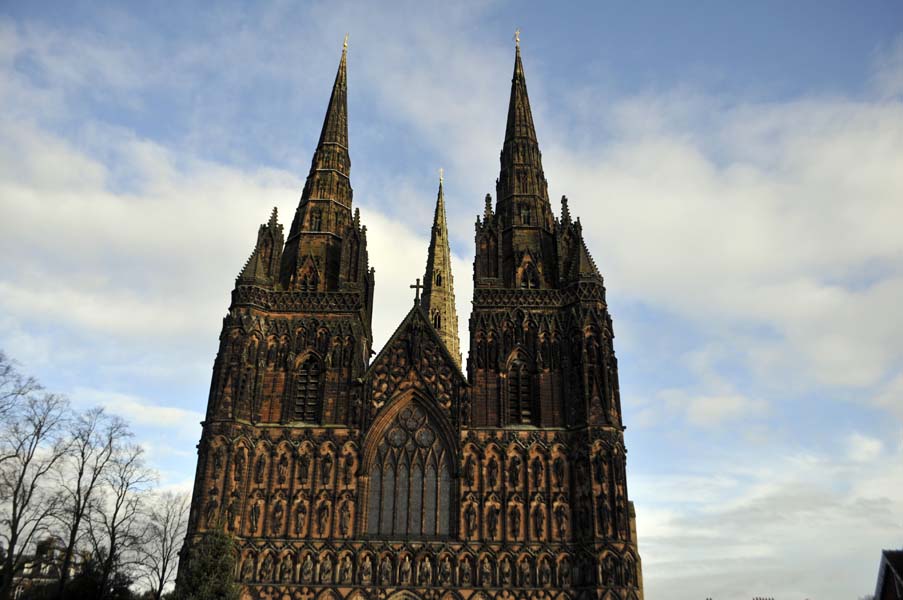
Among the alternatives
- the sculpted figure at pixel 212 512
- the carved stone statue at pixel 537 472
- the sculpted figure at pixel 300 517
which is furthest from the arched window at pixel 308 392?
the carved stone statue at pixel 537 472

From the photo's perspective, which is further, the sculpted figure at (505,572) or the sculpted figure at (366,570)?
the sculpted figure at (366,570)

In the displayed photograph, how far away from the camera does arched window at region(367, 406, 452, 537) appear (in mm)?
31594

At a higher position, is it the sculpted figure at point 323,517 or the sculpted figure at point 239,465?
the sculpted figure at point 239,465

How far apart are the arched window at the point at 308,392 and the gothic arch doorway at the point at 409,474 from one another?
3.20 m

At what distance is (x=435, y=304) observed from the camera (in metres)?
61.9

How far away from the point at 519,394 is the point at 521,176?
13.9m

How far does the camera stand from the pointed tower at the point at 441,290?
61.5 meters

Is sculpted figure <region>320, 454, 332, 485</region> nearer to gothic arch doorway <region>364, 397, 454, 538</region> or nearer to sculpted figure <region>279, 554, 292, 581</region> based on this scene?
gothic arch doorway <region>364, 397, 454, 538</region>

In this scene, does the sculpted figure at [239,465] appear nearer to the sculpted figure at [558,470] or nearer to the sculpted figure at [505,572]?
the sculpted figure at [505,572]

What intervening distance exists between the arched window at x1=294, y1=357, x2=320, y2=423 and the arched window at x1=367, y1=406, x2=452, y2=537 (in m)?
3.68

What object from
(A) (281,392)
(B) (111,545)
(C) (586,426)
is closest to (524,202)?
(C) (586,426)

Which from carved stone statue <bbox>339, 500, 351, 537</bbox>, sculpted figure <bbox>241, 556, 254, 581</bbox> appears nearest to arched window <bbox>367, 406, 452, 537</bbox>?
carved stone statue <bbox>339, 500, 351, 537</bbox>

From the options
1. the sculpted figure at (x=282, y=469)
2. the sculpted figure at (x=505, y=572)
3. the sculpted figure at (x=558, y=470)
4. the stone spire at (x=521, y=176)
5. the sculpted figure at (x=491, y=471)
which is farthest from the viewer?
the stone spire at (x=521, y=176)

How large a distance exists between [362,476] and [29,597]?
71.1 ft
